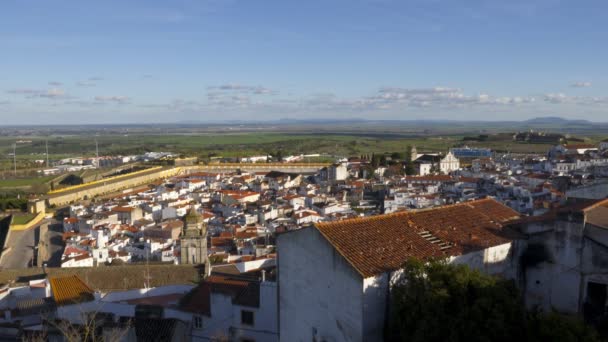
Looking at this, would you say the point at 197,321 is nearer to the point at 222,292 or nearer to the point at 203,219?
the point at 222,292

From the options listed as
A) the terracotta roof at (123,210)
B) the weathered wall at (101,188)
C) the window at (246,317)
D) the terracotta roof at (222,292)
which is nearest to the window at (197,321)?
the terracotta roof at (222,292)

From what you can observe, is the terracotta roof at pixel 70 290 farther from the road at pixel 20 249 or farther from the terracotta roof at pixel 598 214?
the road at pixel 20 249

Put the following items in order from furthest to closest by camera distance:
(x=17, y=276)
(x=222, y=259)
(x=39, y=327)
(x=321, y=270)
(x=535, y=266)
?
1. (x=222, y=259)
2. (x=17, y=276)
3. (x=39, y=327)
4. (x=535, y=266)
5. (x=321, y=270)

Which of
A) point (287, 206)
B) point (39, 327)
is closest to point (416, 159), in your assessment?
point (287, 206)

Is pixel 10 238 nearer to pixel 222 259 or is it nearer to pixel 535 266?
pixel 222 259

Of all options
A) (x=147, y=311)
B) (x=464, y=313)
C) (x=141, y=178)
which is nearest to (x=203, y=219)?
(x=147, y=311)

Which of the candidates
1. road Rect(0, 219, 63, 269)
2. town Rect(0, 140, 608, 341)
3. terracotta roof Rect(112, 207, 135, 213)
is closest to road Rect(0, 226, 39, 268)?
road Rect(0, 219, 63, 269)
